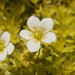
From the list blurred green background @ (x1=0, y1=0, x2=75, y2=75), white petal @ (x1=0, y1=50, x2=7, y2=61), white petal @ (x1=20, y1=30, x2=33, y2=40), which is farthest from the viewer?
blurred green background @ (x1=0, y1=0, x2=75, y2=75)

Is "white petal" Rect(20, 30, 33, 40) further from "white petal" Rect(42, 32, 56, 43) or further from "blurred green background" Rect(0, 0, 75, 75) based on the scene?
"blurred green background" Rect(0, 0, 75, 75)

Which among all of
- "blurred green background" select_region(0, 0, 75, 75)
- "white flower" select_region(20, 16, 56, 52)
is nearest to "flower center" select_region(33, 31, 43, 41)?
"white flower" select_region(20, 16, 56, 52)

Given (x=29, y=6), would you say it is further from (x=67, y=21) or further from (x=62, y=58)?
(x=62, y=58)

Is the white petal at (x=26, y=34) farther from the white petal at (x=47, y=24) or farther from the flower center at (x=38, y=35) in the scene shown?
the white petal at (x=47, y=24)

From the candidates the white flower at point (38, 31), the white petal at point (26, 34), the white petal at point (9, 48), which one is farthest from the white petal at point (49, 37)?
the white petal at point (9, 48)

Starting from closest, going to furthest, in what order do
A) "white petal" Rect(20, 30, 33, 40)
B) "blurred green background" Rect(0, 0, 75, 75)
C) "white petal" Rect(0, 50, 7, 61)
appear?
"white petal" Rect(0, 50, 7, 61), "white petal" Rect(20, 30, 33, 40), "blurred green background" Rect(0, 0, 75, 75)

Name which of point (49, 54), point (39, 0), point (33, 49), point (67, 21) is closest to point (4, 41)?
point (33, 49)
